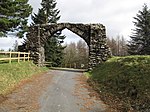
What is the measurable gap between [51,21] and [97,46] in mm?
14030

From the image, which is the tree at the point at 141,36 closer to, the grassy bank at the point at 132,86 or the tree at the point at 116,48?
the grassy bank at the point at 132,86

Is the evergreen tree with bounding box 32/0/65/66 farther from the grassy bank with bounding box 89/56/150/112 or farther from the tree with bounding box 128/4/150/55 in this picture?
the grassy bank with bounding box 89/56/150/112

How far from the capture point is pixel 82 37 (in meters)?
27.0

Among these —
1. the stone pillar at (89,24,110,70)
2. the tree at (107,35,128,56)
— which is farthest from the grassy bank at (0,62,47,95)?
the tree at (107,35,128,56)

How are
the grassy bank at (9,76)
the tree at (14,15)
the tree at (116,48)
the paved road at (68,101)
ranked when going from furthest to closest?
the tree at (116,48) < the tree at (14,15) < the grassy bank at (9,76) < the paved road at (68,101)

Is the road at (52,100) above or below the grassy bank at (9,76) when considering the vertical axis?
below

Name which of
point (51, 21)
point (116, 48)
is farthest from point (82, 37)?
point (116, 48)

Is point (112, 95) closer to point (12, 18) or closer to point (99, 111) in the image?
point (99, 111)

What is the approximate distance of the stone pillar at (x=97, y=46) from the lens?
25.8 meters

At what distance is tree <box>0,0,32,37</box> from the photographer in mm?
25516

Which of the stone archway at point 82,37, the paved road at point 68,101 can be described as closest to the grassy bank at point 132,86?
the paved road at point 68,101

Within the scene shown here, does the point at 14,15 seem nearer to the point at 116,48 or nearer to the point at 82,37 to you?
the point at 82,37

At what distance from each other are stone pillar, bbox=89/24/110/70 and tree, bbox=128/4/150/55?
11.5m

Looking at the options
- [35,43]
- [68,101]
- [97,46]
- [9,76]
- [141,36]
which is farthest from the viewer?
[141,36]
